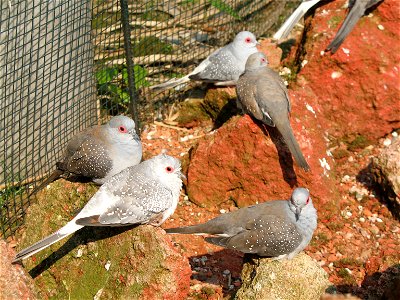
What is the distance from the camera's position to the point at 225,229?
5.66m

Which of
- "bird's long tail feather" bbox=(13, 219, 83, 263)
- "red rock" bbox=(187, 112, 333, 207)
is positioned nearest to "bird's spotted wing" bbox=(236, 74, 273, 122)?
"red rock" bbox=(187, 112, 333, 207)

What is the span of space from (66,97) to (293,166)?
7.42ft

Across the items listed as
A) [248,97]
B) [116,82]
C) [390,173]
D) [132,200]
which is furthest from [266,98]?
[132,200]

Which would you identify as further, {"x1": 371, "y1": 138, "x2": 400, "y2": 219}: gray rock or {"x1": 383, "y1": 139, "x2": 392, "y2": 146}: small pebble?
{"x1": 383, "y1": 139, "x2": 392, "y2": 146}: small pebble

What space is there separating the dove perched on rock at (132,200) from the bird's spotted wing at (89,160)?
36 centimetres

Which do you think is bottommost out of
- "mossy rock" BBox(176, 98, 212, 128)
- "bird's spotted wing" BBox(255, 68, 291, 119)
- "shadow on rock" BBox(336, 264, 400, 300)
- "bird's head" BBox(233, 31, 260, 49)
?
"mossy rock" BBox(176, 98, 212, 128)

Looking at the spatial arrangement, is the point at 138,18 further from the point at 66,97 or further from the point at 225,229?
the point at 225,229

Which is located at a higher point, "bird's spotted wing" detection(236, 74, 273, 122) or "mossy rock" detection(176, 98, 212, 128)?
"bird's spotted wing" detection(236, 74, 273, 122)

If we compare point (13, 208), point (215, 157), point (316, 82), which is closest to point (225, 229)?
point (215, 157)

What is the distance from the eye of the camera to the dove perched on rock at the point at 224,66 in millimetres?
7754

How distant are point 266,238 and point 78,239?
4.92 ft

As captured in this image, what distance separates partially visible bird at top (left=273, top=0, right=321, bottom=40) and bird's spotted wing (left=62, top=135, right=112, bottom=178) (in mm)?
3710

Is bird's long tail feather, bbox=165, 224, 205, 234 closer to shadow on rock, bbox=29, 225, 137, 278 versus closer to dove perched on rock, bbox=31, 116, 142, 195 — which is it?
shadow on rock, bbox=29, 225, 137, 278

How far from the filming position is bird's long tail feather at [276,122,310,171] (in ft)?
20.7
